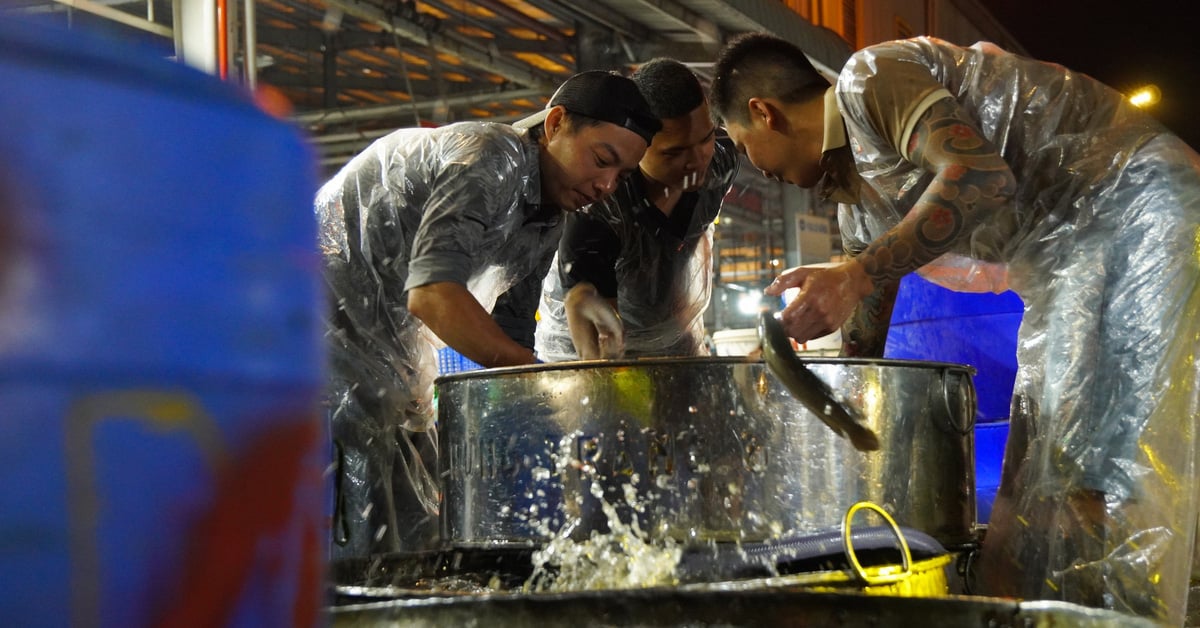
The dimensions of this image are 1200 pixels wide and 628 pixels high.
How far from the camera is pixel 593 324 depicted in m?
3.40

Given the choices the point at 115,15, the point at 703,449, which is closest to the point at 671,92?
the point at 115,15

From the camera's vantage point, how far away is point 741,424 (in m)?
1.88

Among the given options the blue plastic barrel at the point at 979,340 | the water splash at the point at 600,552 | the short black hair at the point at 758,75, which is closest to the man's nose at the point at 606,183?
the short black hair at the point at 758,75

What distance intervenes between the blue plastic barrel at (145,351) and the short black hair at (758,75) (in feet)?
7.51

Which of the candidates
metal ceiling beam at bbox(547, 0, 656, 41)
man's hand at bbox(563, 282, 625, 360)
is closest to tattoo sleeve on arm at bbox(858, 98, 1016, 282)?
man's hand at bbox(563, 282, 625, 360)

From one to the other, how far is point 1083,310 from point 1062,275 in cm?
11

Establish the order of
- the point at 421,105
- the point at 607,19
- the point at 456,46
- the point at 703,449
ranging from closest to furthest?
the point at 703,449, the point at 607,19, the point at 456,46, the point at 421,105

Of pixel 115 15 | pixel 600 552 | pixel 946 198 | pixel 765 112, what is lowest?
pixel 600 552

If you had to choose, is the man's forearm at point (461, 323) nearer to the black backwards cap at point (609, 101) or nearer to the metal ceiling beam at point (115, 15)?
the black backwards cap at point (609, 101)

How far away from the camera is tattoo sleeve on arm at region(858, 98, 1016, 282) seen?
2082mm

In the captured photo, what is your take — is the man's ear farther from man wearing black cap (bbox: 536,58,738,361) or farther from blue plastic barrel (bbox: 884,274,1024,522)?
blue plastic barrel (bbox: 884,274,1024,522)

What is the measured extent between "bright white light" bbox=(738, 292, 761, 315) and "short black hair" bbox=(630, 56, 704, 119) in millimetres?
7667

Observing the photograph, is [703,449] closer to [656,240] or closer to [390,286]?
[390,286]

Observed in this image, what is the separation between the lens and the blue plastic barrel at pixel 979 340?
12.2ft
